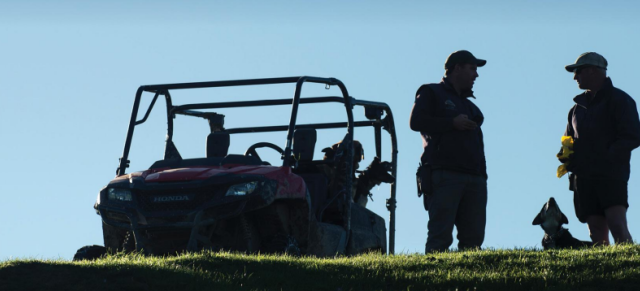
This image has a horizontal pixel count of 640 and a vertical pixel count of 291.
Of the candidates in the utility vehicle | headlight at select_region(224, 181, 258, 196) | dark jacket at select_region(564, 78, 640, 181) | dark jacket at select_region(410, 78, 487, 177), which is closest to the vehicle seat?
the utility vehicle

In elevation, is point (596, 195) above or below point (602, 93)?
below

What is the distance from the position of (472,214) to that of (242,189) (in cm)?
225

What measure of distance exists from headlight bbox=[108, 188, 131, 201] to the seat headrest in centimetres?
179

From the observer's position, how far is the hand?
32.1 ft

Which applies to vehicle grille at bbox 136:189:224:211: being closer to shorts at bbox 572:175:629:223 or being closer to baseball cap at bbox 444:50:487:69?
baseball cap at bbox 444:50:487:69

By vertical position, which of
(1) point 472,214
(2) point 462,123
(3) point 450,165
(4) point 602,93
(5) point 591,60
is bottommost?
(1) point 472,214

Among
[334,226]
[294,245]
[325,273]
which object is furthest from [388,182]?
[325,273]

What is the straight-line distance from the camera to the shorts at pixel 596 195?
9.56m

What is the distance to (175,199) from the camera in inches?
408

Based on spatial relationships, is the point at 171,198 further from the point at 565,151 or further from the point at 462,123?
the point at 565,151

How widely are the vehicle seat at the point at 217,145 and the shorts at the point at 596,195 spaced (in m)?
4.00

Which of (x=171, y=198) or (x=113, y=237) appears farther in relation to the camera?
(x=113, y=237)

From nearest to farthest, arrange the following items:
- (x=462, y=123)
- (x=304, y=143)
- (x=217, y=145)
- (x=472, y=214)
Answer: (x=462, y=123)
(x=472, y=214)
(x=304, y=143)
(x=217, y=145)

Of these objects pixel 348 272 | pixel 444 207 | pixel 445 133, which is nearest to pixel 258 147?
pixel 445 133
